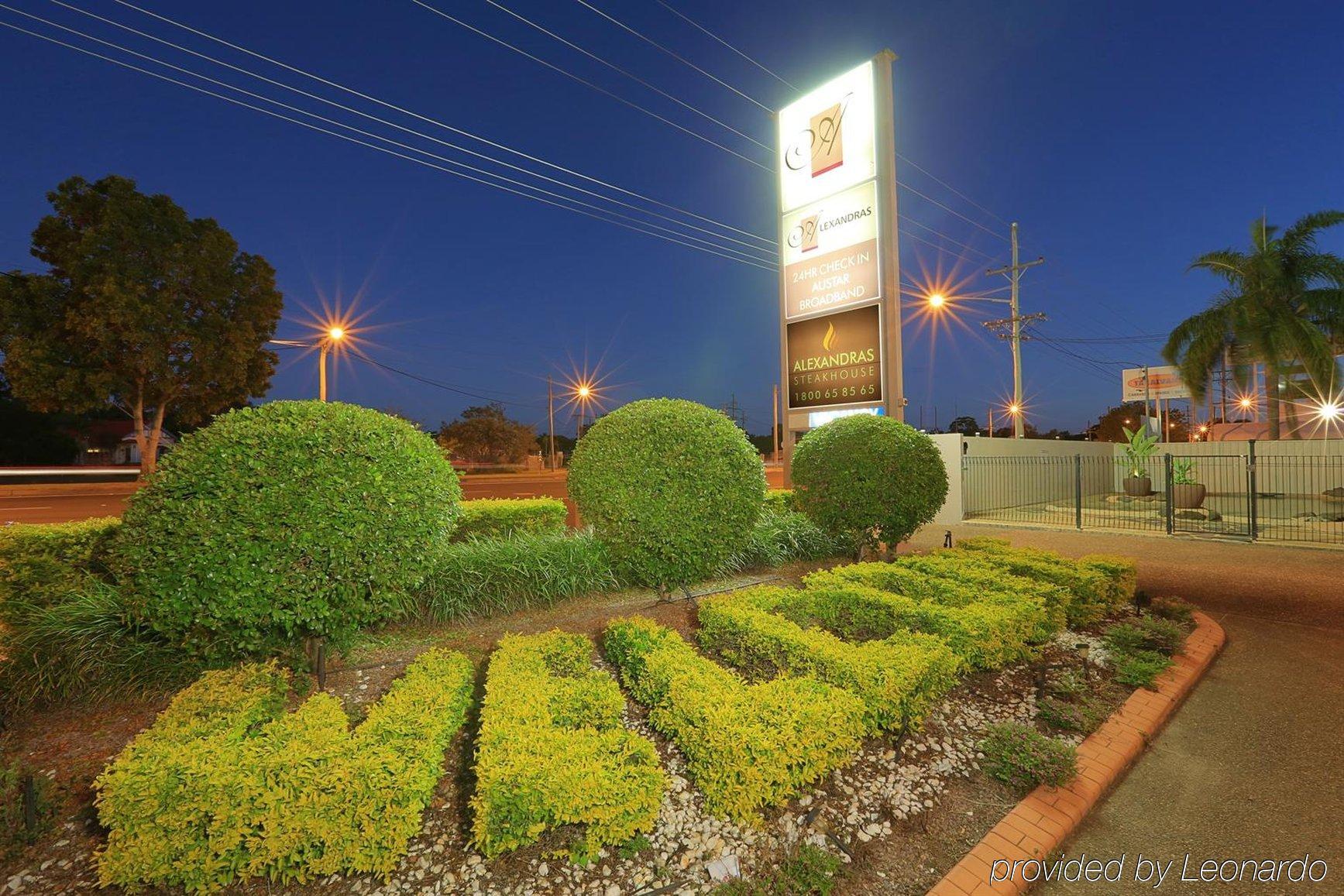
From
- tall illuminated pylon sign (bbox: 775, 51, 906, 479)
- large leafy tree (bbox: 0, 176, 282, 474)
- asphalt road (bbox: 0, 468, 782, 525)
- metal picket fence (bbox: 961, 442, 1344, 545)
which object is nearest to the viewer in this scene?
tall illuminated pylon sign (bbox: 775, 51, 906, 479)

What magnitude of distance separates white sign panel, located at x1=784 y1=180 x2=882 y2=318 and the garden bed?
6.48m

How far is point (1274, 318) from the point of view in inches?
799

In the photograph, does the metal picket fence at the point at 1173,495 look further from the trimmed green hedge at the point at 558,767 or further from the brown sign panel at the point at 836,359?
the trimmed green hedge at the point at 558,767

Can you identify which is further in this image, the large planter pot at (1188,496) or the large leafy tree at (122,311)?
the large leafy tree at (122,311)

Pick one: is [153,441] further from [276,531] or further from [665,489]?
[665,489]

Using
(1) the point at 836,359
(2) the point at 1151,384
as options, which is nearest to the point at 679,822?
(1) the point at 836,359

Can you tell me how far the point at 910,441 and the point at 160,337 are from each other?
80.8 feet

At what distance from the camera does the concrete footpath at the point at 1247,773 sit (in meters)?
2.50

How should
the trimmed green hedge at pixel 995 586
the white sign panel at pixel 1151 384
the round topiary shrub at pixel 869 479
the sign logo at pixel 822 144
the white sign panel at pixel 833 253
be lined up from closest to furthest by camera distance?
1. the trimmed green hedge at pixel 995 586
2. the round topiary shrub at pixel 869 479
3. the white sign panel at pixel 833 253
4. the sign logo at pixel 822 144
5. the white sign panel at pixel 1151 384

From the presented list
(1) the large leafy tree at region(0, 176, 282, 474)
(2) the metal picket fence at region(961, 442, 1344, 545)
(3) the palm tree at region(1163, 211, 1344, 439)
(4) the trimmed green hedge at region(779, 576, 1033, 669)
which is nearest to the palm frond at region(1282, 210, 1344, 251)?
(3) the palm tree at region(1163, 211, 1344, 439)

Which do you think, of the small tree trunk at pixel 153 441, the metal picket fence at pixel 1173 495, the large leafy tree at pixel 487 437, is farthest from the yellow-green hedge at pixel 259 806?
the large leafy tree at pixel 487 437

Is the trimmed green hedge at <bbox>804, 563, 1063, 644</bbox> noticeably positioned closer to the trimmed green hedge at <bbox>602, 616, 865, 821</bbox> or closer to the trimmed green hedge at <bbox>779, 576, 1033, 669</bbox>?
the trimmed green hedge at <bbox>779, 576, 1033, 669</bbox>

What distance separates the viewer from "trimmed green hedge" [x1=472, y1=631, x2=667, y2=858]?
2.19 m

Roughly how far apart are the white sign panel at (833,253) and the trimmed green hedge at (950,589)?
15.9 feet
